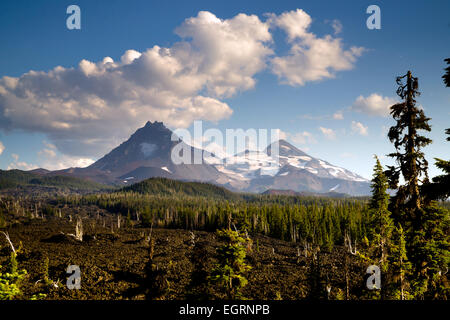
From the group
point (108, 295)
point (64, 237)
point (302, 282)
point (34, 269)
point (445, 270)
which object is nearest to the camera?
point (445, 270)

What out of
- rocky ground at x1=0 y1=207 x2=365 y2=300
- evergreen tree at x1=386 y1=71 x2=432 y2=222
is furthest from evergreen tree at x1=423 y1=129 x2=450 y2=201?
rocky ground at x1=0 y1=207 x2=365 y2=300

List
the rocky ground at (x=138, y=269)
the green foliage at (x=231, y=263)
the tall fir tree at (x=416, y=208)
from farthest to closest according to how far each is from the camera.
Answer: the rocky ground at (x=138, y=269) → the green foliage at (x=231, y=263) → the tall fir tree at (x=416, y=208)

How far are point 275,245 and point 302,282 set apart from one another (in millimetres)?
40672

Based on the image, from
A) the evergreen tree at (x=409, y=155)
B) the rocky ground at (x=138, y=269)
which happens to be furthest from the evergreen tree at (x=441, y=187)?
the rocky ground at (x=138, y=269)

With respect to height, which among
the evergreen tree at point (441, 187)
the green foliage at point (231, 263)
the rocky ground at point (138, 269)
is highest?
the evergreen tree at point (441, 187)

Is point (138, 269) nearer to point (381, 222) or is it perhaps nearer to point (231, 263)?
point (231, 263)

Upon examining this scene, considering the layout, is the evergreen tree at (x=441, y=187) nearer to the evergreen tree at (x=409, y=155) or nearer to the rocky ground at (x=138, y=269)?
the evergreen tree at (x=409, y=155)

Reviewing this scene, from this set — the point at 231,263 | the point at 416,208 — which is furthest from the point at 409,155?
the point at 231,263
